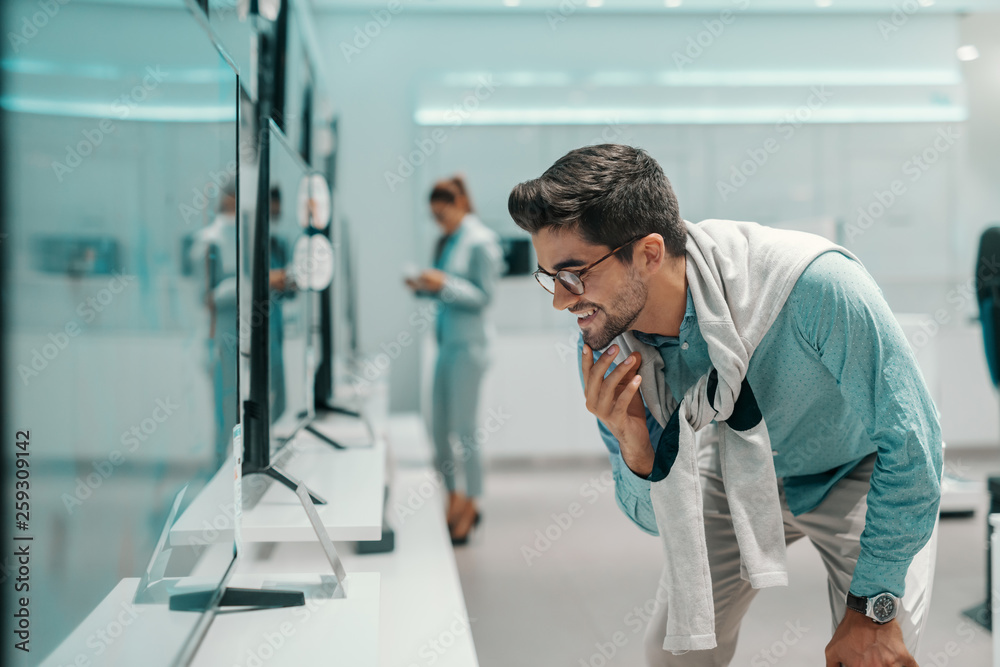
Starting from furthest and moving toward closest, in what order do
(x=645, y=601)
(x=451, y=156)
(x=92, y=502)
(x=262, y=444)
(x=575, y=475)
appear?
1. (x=451, y=156)
2. (x=575, y=475)
3. (x=645, y=601)
4. (x=262, y=444)
5. (x=92, y=502)

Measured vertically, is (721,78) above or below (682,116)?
above

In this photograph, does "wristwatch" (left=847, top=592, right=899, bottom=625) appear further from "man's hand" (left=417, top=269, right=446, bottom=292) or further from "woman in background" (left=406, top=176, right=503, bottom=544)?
"man's hand" (left=417, top=269, right=446, bottom=292)

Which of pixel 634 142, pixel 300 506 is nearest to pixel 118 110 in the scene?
pixel 300 506

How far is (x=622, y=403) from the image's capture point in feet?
3.59

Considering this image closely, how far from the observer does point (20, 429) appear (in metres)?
0.49

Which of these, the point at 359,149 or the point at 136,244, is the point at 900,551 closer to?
the point at 136,244

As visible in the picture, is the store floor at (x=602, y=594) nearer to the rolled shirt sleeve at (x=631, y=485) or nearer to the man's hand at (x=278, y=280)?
the rolled shirt sleeve at (x=631, y=485)

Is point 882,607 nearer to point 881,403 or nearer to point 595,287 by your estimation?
point 881,403

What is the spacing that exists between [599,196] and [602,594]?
6.40 feet

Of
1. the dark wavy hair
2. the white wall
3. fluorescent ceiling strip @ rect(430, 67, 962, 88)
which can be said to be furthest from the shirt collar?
fluorescent ceiling strip @ rect(430, 67, 962, 88)

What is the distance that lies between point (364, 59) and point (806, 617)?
14.6 ft

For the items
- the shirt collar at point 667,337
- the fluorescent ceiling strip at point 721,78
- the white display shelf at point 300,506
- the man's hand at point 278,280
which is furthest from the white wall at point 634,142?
the shirt collar at point 667,337

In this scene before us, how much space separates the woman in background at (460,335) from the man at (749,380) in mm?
1942

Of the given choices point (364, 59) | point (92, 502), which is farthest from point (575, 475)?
point (92, 502)
